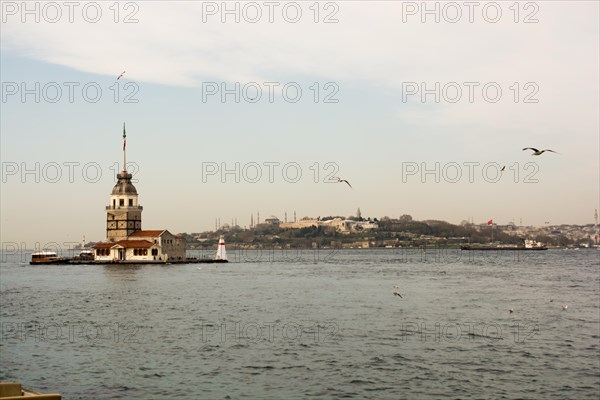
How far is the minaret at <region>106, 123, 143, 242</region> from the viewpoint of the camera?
139 metres

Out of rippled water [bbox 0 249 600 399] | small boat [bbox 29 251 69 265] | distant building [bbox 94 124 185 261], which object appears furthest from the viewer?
small boat [bbox 29 251 69 265]

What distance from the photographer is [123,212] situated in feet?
455

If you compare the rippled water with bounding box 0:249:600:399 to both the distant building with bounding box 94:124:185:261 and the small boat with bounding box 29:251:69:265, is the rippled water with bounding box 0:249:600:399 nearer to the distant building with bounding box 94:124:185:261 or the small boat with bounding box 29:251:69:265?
the distant building with bounding box 94:124:185:261

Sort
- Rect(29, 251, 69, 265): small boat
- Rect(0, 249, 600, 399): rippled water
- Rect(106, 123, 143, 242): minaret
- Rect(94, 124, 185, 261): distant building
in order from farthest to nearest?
Rect(29, 251, 69, 265): small boat → Rect(106, 123, 143, 242): minaret → Rect(94, 124, 185, 261): distant building → Rect(0, 249, 600, 399): rippled water

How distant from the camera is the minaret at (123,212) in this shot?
139 meters

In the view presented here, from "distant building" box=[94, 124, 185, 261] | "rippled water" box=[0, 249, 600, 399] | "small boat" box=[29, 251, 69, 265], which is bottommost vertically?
"rippled water" box=[0, 249, 600, 399]

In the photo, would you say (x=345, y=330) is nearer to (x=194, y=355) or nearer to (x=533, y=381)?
(x=194, y=355)

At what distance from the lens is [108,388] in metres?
28.8

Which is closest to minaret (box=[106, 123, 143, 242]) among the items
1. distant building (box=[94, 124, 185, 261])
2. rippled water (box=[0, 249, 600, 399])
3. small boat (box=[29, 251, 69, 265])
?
distant building (box=[94, 124, 185, 261])

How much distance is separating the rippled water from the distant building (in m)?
64.1

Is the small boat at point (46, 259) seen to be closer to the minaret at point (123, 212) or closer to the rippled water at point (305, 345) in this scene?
the minaret at point (123, 212)

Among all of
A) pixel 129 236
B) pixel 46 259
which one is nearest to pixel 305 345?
pixel 129 236

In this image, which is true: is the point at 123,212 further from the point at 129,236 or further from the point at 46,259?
the point at 46,259

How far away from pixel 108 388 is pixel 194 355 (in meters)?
6.84
